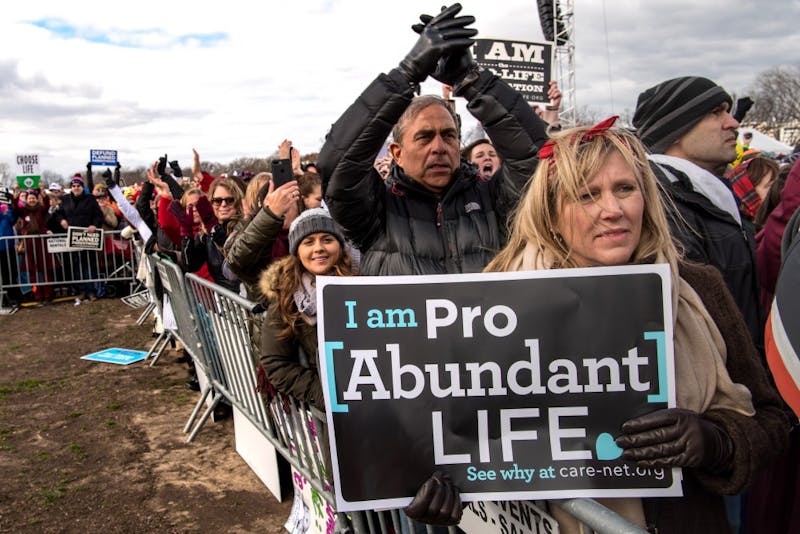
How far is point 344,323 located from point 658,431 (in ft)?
2.79

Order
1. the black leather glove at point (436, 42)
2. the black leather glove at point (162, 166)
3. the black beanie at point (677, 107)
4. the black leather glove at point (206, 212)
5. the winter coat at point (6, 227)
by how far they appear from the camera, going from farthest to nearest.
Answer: the winter coat at point (6, 227) < the black leather glove at point (162, 166) < the black leather glove at point (206, 212) < the black beanie at point (677, 107) < the black leather glove at point (436, 42)

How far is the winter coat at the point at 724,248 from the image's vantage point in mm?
2582

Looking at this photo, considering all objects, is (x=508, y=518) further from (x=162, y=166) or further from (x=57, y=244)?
(x=57, y=244)

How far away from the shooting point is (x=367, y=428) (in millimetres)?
1731

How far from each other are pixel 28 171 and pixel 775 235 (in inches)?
945

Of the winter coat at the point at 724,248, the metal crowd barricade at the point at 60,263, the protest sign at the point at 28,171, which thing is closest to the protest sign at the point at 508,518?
the winter coat at the point at 724,248

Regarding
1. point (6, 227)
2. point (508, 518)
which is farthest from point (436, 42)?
point (6, 227)

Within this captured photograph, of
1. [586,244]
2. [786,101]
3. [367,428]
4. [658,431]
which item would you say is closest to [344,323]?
[367,428]

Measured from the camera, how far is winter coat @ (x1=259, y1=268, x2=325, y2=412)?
3309mm

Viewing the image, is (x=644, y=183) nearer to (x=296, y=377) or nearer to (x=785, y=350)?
(x=785, y=350)

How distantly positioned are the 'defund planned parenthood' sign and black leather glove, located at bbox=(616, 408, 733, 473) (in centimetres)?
5

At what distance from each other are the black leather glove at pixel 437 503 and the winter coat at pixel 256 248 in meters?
2.48

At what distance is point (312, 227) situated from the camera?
334cm

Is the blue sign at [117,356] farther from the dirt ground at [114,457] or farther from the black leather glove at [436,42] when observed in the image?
the black leather glove at [436,42]
